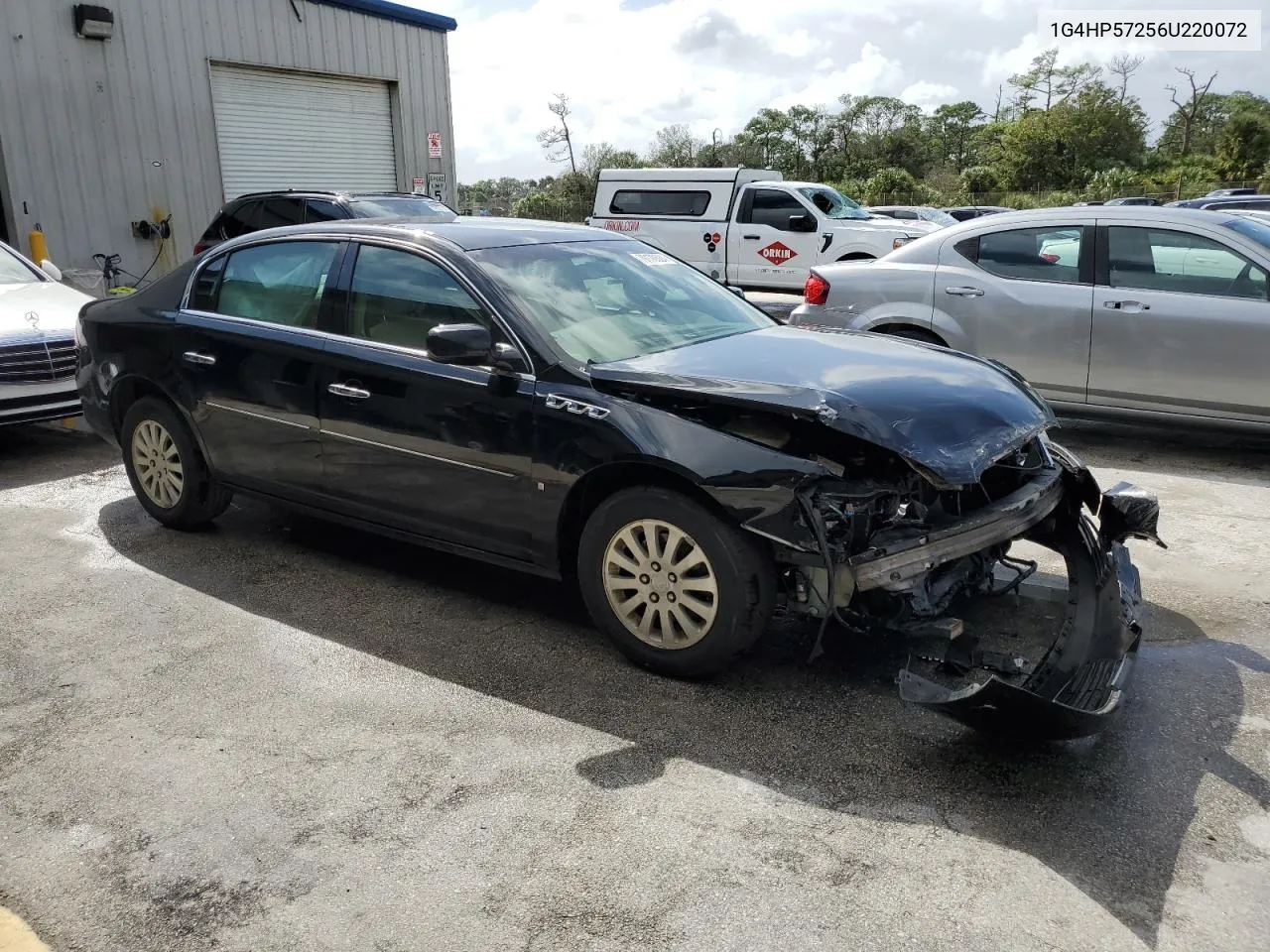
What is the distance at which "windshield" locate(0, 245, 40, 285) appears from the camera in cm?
827

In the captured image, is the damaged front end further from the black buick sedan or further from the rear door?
the rear door

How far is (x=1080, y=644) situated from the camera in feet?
11.7

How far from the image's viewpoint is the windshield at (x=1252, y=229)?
6.43m

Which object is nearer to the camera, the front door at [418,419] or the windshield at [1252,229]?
the front door at [418,419]

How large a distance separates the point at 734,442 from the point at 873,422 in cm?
46

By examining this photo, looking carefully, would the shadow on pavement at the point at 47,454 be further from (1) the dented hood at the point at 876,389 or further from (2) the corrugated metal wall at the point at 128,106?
(2) the corrugated metal wall at the point at 128,106

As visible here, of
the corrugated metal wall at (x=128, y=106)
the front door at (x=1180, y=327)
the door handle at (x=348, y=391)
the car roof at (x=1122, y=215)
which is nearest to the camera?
the door handle at (x=348, y=391)

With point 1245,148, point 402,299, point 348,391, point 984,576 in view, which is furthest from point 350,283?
point 1245,148

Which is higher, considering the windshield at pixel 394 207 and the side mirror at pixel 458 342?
the windshield at pixel 394 207

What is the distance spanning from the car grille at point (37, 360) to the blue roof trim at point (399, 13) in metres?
11.3

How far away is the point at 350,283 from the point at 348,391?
500 mm

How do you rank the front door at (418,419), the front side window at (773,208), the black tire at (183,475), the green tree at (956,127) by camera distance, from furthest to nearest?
the green tree at (956,127) → the front side window at (773,208) → the black tire at (183,475) → the front door at (418,419)

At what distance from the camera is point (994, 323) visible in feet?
23.4

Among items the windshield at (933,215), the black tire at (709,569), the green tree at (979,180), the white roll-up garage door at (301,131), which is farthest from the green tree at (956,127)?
the black tire at (709,569)
